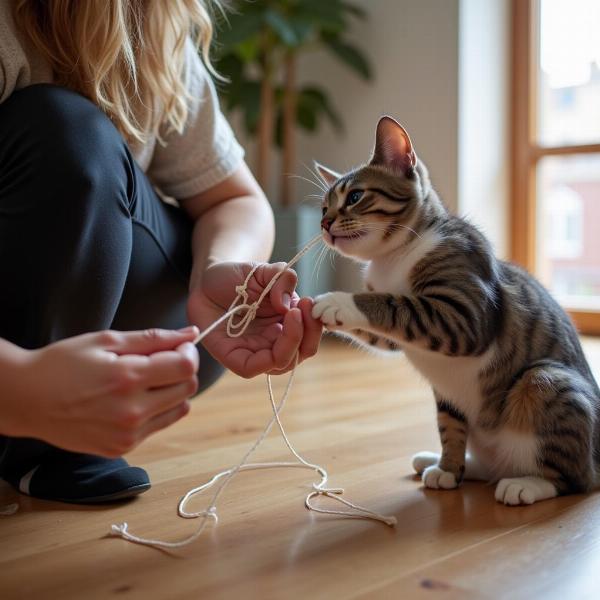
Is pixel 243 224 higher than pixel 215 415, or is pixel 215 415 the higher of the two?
pixel 243 224

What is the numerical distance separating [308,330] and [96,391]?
0.36 m

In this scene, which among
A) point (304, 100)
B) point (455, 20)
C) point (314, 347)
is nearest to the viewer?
point (314, 347)

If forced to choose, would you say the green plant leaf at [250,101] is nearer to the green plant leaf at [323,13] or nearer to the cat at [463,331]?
the green plant leaf at [323,13]

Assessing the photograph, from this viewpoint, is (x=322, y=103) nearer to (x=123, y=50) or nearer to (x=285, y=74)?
(x=285, y=74)

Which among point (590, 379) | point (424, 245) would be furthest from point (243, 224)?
point (590, 379)

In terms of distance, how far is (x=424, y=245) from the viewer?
116 centimetres

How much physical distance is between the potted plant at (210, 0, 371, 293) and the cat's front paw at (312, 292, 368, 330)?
2143 millimetres

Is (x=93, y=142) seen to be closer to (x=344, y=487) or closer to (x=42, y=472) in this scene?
(x=42, y=472)

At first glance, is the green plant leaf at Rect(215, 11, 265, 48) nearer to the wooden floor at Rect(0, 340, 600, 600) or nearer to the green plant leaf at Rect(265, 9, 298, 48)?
the green plant leaf at Rect(265, 9, 298, 48)

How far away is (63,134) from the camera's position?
3.42 feet

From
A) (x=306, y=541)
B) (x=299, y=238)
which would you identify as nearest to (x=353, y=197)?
(x=306, y=541)

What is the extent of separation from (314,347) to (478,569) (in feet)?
1.10

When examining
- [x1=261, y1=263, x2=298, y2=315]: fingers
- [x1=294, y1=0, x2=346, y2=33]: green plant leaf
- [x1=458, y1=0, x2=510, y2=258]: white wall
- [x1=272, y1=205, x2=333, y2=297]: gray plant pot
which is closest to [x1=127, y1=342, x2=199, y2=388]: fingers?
[x1=261, y1=263, x2=298, y2=315]: fingers

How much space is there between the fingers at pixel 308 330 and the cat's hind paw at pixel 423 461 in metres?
0.33
